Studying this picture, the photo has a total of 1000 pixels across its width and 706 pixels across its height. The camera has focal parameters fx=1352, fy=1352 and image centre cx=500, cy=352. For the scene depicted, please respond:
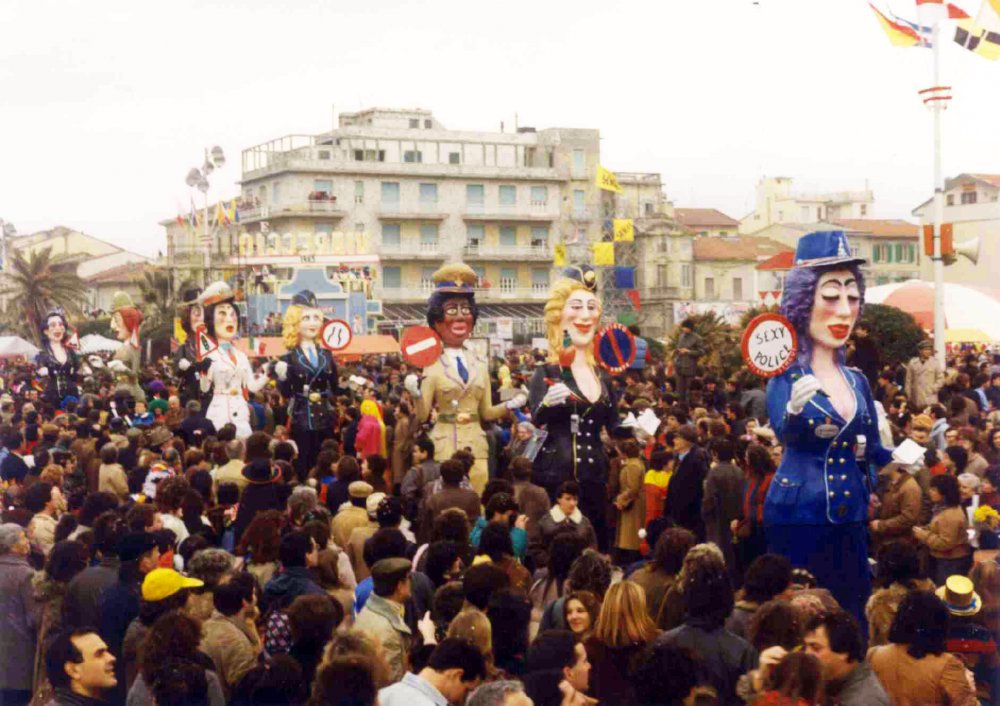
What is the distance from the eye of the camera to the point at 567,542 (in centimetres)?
661

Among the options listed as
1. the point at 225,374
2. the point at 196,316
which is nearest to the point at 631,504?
the point at 225,374

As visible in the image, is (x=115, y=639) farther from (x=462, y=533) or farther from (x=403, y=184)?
(x=403, y=184)

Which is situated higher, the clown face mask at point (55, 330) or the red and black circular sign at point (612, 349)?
the clown face mask at point (55, 330)

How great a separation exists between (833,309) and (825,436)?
827 mm

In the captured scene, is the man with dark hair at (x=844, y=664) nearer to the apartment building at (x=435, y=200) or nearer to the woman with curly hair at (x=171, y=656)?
the woman with curly hair at (x=171, y=656)

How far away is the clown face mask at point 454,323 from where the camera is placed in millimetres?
11609

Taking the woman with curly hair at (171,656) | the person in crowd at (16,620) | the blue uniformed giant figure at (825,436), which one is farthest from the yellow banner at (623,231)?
the woman with curly hair at (171,656)

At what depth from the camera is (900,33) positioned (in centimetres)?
1739

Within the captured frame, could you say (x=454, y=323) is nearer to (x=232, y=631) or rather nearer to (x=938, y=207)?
(x=232, y=631)

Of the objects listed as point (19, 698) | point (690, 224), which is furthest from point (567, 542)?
point (690, 224)

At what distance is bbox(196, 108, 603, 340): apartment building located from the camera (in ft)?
159

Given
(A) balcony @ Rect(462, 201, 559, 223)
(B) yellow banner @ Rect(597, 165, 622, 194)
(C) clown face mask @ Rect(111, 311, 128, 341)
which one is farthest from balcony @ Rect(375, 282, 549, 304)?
(C) clown face mask @ Rect(111, 311, 128, 341)

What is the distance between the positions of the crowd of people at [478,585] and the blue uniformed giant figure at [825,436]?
0.18 m

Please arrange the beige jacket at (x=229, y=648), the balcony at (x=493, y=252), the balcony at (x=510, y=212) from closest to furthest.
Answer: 1. the beige jacket at (x=229, y=648)
2. the balcony at (x=510, y=212)
3. the balcony at (x=493, y=252)
